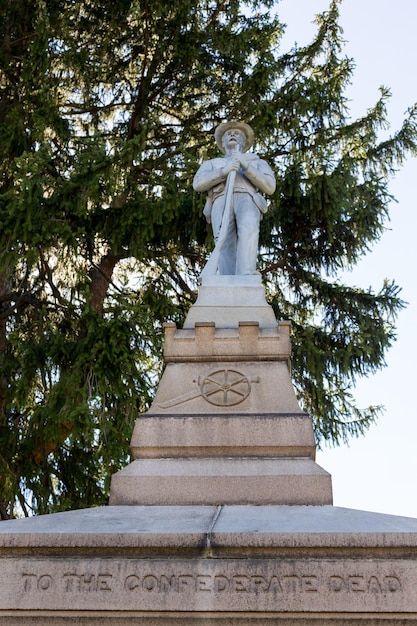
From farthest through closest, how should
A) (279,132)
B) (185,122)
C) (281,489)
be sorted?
1. (185,122)
2. (279,132)
3. (281,489)

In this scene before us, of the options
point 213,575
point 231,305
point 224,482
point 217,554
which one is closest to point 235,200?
point 231,305

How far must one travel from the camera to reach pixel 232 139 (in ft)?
25.7

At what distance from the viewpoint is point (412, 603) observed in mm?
4469

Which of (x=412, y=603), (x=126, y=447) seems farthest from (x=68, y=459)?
(x=412, y=603)

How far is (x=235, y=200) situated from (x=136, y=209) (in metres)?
3.94

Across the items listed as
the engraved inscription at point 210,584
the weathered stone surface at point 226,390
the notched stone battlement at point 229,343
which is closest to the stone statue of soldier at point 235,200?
the notched stone battlement at point 229,343

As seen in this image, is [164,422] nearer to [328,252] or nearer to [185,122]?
[328,252]

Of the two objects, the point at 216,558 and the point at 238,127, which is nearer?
the point at 216,558

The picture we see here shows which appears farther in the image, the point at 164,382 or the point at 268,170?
the point at 268,170

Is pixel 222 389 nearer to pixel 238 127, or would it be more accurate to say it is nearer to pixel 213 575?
pixel 213 575

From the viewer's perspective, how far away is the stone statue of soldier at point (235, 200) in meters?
7.35

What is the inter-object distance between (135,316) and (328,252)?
13.1 feet

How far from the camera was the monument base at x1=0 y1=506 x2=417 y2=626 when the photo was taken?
14.8 ft

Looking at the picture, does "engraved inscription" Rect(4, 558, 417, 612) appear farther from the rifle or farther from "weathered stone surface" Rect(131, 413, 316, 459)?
the rifle
